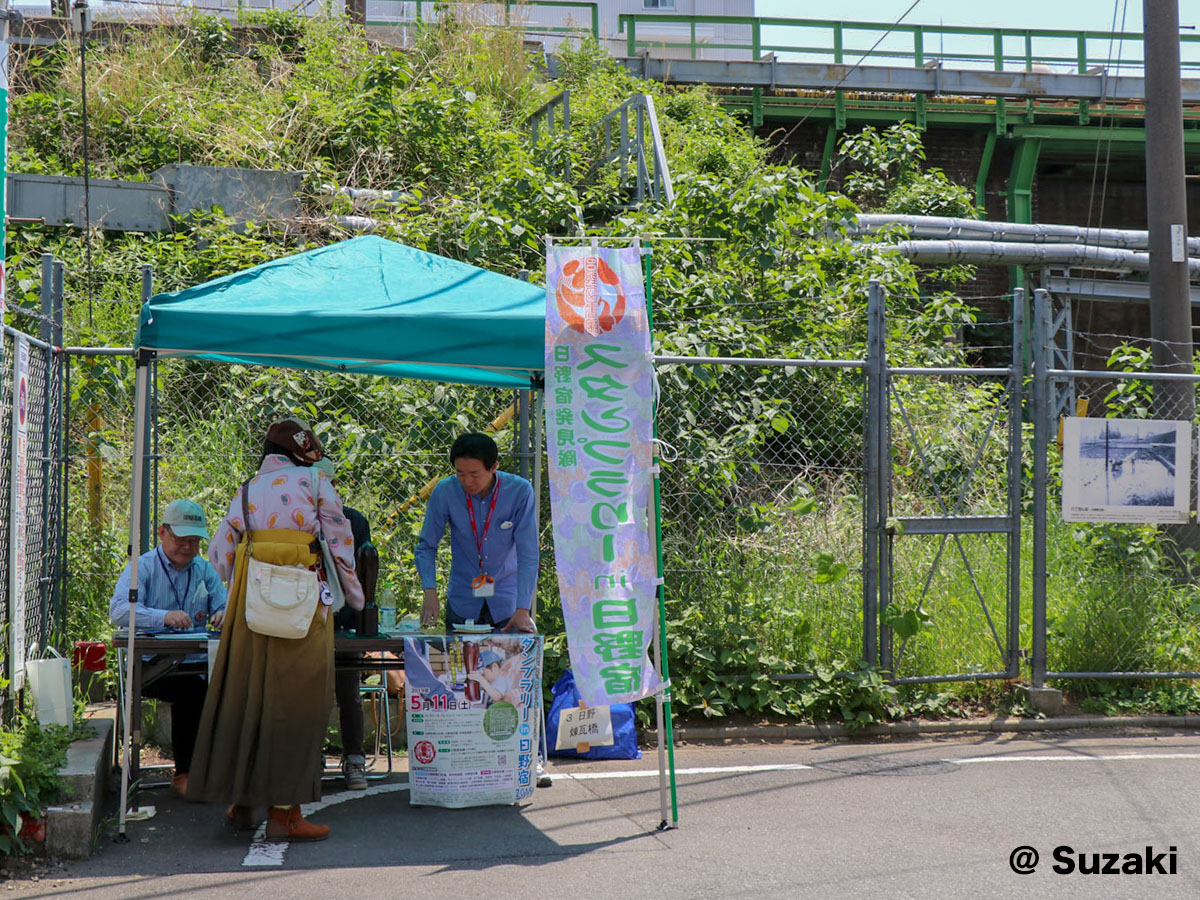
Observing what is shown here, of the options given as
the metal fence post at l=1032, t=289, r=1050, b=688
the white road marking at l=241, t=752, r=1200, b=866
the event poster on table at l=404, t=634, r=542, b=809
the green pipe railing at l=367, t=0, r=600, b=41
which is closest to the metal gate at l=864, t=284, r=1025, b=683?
the metal fence post at l=1032, t=289, r=1050, b=688

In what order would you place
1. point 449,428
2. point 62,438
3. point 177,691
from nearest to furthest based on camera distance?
Answer: point 177,691 → point 62,438 → point 449,428

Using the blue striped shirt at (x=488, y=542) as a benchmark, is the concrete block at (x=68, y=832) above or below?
below

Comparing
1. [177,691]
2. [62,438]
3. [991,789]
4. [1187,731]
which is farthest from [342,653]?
[1187,731]

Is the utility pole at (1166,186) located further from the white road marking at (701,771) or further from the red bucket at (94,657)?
the red bucket at (94,657)

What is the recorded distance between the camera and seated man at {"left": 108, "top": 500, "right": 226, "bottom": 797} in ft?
19.4

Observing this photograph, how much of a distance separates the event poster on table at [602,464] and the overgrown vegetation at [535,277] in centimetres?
189

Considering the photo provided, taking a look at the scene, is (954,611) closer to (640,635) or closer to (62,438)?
(640,635)

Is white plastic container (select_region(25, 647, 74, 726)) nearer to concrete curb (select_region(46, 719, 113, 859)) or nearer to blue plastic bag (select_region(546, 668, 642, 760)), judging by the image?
concrete curb (select_region(46, 719, 113, 859))

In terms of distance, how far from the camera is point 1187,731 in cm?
768

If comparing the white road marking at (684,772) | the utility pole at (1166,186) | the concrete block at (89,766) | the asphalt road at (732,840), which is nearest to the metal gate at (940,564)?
the asphalt road at (732,840)

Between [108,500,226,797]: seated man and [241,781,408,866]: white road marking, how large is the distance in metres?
0.72

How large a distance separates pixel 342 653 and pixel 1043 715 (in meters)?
4.79

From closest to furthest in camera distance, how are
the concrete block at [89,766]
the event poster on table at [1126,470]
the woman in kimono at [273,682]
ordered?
the concrete block at [89,766] < the woman in kimono at [273,682] < the event poster on table at [1126,470]
